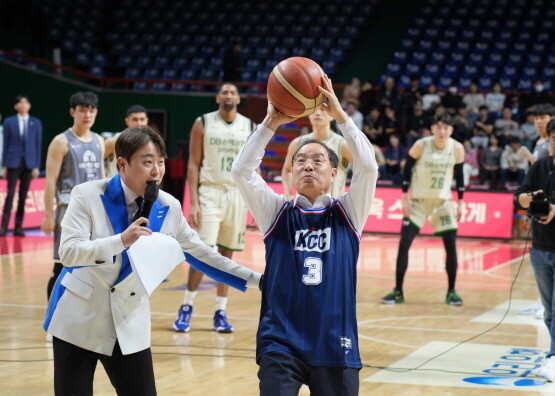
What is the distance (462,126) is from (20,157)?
9175 millimetres

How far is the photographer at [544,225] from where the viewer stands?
19.2 feet

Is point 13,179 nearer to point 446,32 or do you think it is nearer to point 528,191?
point 528,191

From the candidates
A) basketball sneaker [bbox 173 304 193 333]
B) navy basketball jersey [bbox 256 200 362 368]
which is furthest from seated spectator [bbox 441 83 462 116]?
navy basketball jersey [bbox 256 200 362 368]

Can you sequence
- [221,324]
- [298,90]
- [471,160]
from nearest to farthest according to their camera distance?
1. [298,90]
2. [221,324]
3. [471,160]

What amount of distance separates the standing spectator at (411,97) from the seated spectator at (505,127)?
1.87 meters

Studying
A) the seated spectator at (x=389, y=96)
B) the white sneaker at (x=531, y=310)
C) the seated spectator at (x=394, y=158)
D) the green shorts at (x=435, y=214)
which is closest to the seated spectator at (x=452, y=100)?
the seated spectator at (x=389, y=96)

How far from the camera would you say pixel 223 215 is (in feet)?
25.1

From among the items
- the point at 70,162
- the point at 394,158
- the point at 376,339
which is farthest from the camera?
the point at 394,158

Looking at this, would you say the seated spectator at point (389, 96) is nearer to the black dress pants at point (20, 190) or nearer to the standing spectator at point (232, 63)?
the standing spectator at point (232, 63)

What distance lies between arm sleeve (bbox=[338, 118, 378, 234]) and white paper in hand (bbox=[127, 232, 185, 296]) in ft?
2.59

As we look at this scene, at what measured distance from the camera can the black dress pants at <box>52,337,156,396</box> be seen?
11.7 feet

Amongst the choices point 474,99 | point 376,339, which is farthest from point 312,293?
point 474,99

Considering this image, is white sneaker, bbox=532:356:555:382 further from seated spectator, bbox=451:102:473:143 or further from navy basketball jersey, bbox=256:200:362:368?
seated spectator, bbox=451:102:473:143

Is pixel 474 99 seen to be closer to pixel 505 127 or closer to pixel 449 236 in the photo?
pixel 505 127
